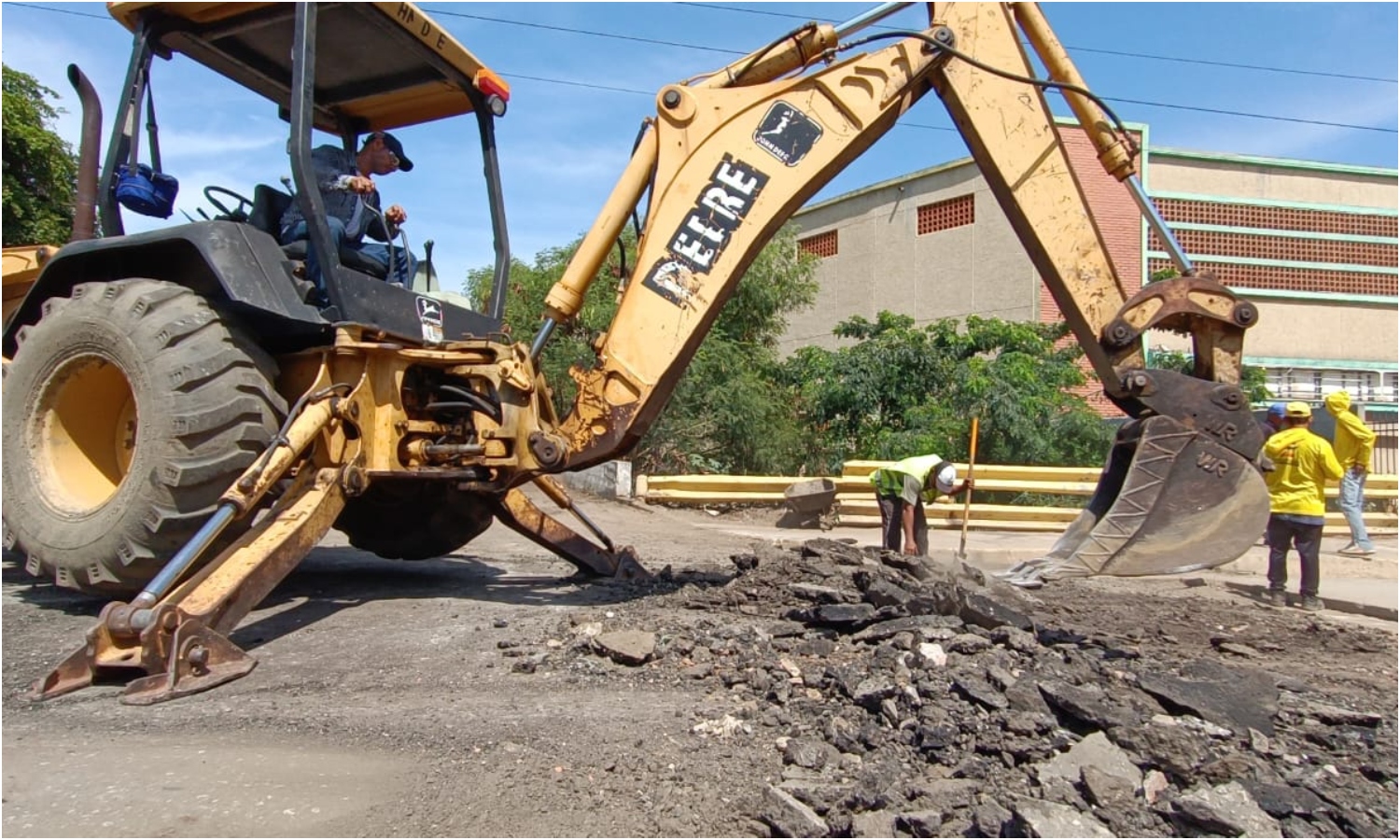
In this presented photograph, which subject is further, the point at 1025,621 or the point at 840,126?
the point at 840,126

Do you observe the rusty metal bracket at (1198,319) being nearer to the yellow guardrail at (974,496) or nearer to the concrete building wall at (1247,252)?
the yellow guardrail at (974,496)

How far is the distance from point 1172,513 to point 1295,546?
169 inches

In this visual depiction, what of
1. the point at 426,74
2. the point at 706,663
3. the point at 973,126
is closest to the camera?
the point at 706,663

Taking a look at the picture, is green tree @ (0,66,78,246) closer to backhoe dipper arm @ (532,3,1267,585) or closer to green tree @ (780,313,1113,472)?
green tree @ (780,313,1113,472)

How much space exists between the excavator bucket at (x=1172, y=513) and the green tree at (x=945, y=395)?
9313mm

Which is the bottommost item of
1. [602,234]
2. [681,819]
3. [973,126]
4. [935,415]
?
[681,819]

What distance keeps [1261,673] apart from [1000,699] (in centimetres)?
144

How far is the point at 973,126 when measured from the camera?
4.75 meters

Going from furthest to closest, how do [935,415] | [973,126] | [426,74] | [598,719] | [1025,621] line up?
[935,415]
[426,74]
[973,126]
[1025,621]
[598,719]

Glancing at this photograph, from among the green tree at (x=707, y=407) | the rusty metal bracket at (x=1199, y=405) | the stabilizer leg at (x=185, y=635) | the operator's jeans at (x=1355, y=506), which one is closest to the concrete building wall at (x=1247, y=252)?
the green tree at (x=707, y=407)

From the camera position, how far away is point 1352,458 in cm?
912

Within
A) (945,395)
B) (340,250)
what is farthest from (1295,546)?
(945,395)

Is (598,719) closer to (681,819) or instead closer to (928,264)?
(681,819)

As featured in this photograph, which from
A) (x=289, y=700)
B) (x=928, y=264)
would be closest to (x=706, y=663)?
(x=289, y=700)
